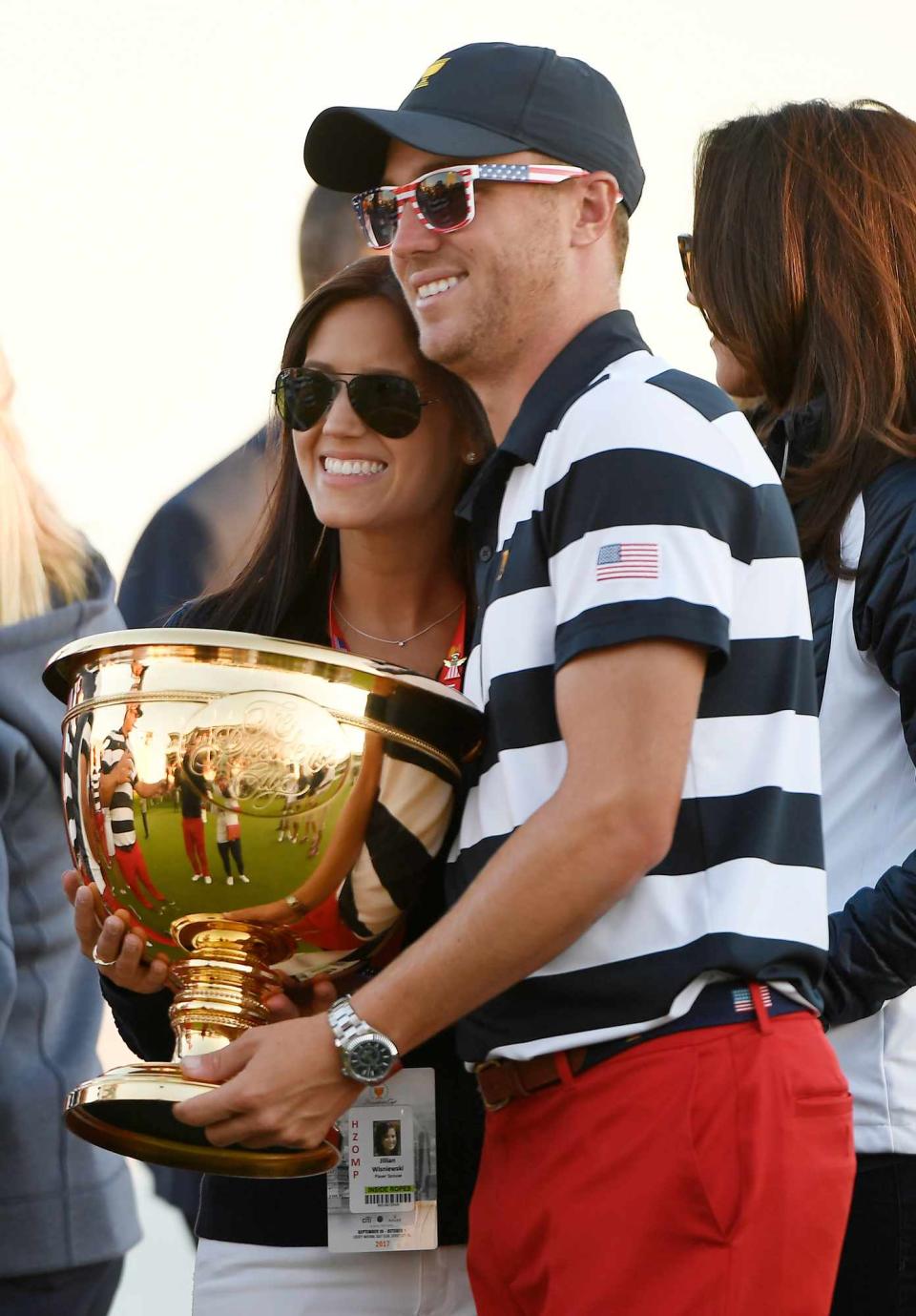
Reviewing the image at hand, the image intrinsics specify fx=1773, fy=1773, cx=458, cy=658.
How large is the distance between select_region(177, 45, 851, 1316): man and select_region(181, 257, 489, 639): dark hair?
17.4 inches

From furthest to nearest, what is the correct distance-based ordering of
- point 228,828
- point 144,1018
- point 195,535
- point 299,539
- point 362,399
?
point 195,535, point 299,539, point 362,399, point 144,1018, point 228,828

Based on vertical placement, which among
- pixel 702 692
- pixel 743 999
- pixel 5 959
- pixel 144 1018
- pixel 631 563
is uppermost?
pixel 631 563

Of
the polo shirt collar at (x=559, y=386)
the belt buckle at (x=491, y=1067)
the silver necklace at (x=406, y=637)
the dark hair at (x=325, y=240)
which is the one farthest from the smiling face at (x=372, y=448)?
the dark hair at (x=325, y=240)

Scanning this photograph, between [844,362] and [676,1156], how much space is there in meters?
0.82

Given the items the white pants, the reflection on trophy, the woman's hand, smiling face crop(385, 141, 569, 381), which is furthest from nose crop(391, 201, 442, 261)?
the white pants

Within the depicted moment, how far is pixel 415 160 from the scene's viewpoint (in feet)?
5.43

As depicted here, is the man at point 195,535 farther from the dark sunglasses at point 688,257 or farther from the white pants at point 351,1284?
the white pants at point 351,1284

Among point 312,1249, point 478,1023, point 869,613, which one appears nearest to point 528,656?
point 478,1023

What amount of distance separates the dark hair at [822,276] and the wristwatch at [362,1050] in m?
0.66

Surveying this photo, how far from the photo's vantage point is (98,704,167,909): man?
4.62 ft

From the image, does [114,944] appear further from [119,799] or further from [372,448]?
[372,448]

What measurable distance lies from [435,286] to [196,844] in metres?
0.58

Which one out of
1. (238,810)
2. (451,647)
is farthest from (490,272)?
(238,810)

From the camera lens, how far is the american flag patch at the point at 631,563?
1.29 metres
